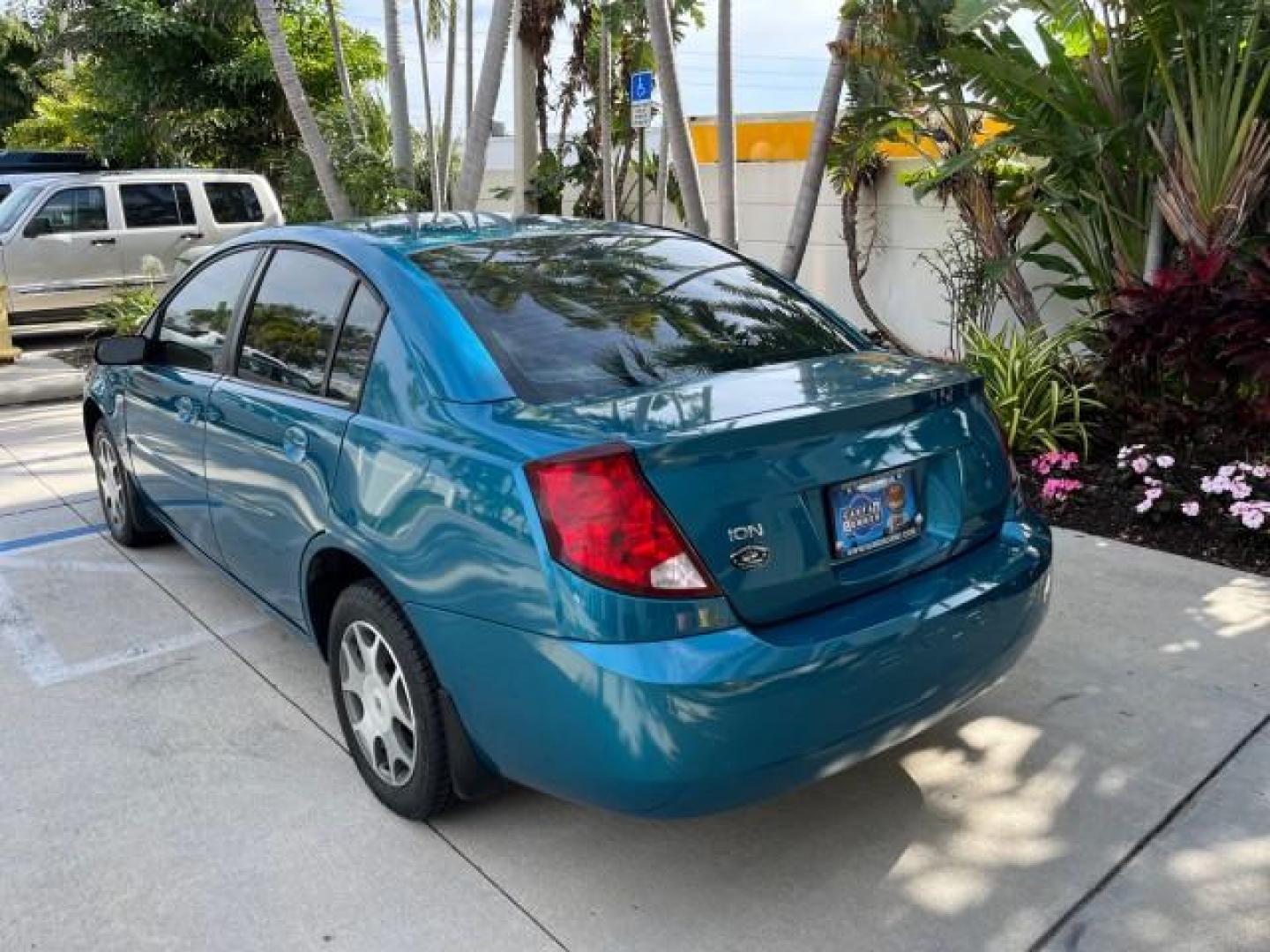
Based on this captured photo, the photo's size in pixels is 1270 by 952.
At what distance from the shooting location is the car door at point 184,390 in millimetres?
4016

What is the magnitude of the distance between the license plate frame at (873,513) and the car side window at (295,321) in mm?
1595

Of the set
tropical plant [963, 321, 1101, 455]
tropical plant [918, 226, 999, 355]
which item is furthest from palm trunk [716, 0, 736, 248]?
tropical plant [963, 321, 1101, 455]

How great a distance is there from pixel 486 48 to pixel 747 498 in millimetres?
7189

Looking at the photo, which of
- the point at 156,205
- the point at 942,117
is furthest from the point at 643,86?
the point at 156,205

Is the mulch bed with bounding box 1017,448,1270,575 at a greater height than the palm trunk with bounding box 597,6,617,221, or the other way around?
the palm trunk with bounding box 597,6,617,221

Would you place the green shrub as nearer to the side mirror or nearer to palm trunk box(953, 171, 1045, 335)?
the side mirror

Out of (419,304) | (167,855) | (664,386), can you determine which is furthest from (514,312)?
(167,855)

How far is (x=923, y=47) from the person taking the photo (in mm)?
6949

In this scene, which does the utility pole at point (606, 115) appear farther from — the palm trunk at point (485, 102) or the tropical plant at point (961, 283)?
the tropical plant at point (961, 283)

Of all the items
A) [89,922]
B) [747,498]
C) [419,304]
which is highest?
[419,304]

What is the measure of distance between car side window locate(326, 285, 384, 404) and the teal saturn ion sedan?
1 cm

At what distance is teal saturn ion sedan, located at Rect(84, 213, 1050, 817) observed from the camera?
2.42 meters

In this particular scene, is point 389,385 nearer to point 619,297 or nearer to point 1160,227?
point 619,297

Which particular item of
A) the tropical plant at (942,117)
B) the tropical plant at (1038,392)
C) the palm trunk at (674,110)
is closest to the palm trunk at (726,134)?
the palm trunk at (674,110)
